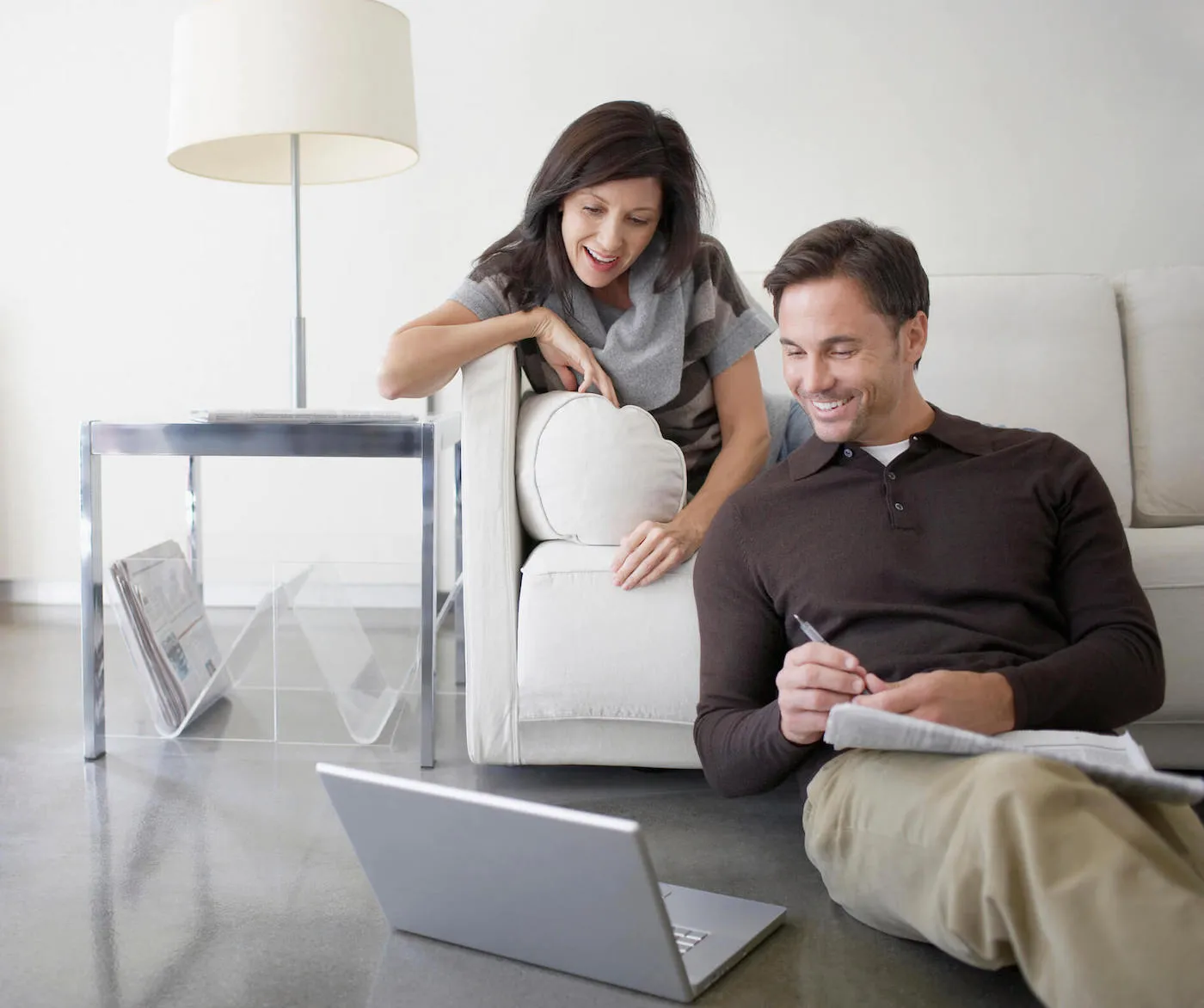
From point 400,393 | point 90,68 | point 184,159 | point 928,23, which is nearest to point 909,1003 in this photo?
point 400,393

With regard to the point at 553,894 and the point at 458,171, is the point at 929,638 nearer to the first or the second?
the point at 553,894

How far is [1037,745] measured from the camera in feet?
4.05

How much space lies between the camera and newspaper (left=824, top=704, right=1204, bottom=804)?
107 centimetres

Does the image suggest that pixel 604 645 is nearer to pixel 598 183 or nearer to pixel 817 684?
pixel 817 684

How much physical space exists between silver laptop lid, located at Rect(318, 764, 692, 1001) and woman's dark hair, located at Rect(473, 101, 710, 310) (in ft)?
2.99

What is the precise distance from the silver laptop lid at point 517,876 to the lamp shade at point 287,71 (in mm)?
1304

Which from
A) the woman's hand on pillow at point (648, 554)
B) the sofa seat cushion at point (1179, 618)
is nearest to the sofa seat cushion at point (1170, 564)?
the sofa seat cushion at point (1179, 618)

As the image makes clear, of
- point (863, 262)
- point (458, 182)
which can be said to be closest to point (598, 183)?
point (863, 262)

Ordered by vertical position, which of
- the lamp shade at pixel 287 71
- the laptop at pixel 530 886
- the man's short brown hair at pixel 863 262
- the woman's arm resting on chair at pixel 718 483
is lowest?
the laptop at pixel 530 886

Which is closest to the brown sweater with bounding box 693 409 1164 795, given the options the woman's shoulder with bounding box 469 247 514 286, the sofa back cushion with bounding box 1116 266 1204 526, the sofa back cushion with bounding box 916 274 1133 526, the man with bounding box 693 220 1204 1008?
the man with bounding box 693 220 1204 1008

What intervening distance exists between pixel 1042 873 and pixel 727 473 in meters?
Answer: 0.96

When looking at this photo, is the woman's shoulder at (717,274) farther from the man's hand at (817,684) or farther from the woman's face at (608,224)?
the man's hand at (817,684)

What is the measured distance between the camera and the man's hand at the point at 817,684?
1241 mm

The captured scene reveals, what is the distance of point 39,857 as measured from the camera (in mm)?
1616
